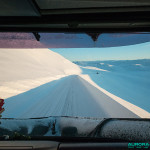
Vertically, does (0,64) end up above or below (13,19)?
above

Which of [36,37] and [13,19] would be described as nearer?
[13,19]

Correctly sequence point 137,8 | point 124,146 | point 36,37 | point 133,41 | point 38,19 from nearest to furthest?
point 124,146
point 137,8
point 38,19
point 36,37
point 133,41

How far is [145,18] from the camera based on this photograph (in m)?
1.56

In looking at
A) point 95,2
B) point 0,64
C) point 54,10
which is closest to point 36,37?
point 54,10

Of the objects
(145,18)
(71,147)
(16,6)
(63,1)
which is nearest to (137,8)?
(145,18)

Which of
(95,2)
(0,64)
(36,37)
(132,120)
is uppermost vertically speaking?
(0,64)

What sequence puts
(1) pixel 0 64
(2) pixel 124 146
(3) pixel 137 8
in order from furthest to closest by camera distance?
(1) pixel 0 64
(3) pixel 137 8
(2) pixel 124 146

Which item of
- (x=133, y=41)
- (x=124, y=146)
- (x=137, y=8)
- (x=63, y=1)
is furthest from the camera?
(x=133, y=41)

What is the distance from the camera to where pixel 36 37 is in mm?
2123

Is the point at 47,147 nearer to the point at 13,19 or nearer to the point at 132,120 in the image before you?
the point at 132,120

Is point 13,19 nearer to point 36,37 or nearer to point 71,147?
point 36,37

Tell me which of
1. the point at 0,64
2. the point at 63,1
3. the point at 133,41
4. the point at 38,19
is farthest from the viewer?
the point at 0,64

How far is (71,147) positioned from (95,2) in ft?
5.36

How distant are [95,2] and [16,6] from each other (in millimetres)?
950
